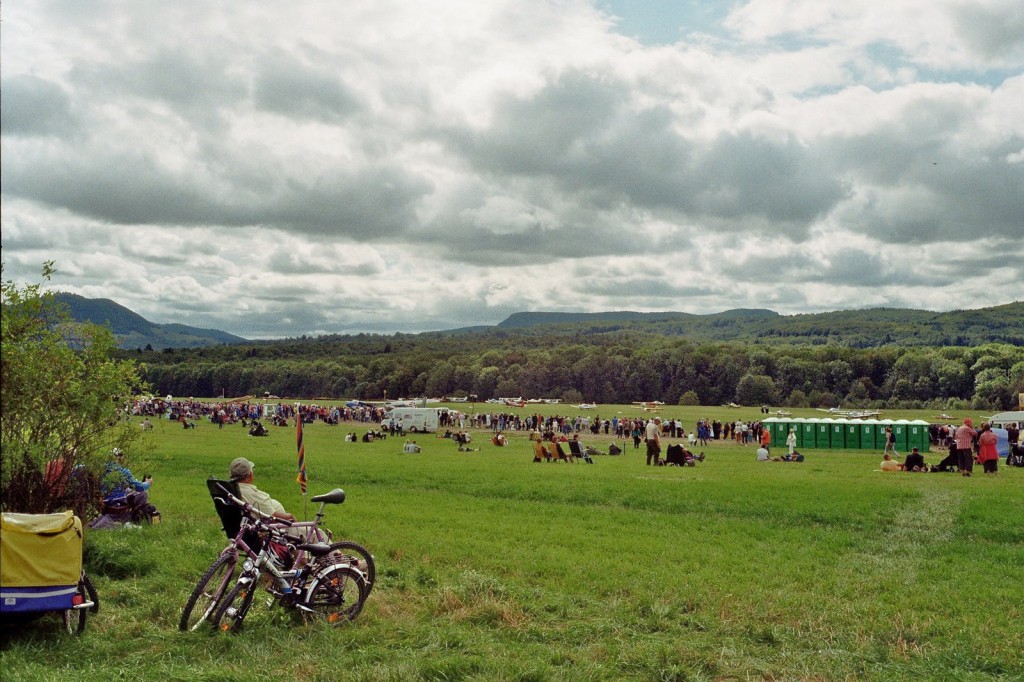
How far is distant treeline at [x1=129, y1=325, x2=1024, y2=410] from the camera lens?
10631 cm

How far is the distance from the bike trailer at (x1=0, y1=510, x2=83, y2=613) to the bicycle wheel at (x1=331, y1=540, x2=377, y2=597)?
263cm

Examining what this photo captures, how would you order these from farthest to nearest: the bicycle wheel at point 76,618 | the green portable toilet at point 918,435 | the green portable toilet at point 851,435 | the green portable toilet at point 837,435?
the green portable toilet at point 837,435 → the green portable toilet at point 851,435 → the green portable toilet at point 918,435 → the bicycle wheel at point 76,618

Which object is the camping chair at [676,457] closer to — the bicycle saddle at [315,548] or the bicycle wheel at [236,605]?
the bicycle saddle at [315,548]

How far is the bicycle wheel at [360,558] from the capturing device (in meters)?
9.33

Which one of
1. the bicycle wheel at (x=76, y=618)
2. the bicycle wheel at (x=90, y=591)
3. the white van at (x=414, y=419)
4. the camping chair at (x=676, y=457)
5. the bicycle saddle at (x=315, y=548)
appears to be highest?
the bicycle saddle at (x=315, y=548)

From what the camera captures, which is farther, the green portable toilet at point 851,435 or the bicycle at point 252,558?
the green portable toilet at point 851,435

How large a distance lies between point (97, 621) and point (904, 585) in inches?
402

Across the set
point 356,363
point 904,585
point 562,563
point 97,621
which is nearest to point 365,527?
point 562,563

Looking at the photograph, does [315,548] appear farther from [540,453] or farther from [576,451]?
[576,451]

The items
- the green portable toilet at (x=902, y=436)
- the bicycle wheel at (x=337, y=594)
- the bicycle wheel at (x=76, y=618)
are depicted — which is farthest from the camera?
the green portable toilet at (x=902, y=436)

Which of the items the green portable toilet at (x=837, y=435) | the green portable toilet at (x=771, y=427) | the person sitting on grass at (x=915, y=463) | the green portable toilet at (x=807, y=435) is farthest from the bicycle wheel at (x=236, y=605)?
the green portable toilet at (x=837, y=435)

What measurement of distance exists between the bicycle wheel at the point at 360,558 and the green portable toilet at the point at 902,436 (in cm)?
3667

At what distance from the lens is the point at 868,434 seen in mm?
41781

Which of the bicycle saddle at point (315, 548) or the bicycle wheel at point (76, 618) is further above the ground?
the bicycle saddle at point (315, 548)
